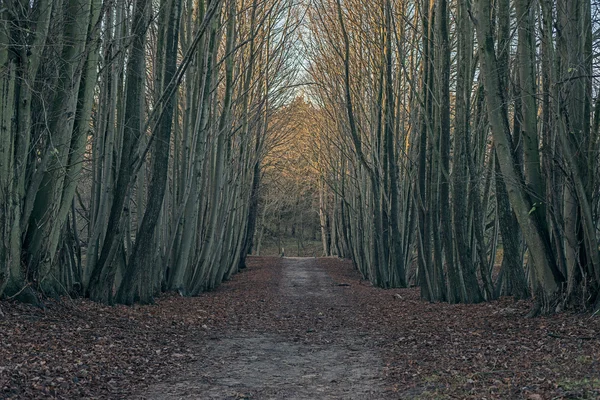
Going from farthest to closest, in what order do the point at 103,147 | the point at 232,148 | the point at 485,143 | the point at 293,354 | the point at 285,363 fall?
the point at 232,148 → the point at 485,143 → the point at 103,147 → the point at 293,354 → the point at 285,363

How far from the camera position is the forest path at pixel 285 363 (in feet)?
18.9

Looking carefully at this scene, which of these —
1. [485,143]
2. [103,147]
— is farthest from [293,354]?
[485,143]

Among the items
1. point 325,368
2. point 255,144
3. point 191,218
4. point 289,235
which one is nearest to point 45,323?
point 325,368

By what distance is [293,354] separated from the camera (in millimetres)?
7656

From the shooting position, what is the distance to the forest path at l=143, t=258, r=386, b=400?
5754 millimetres

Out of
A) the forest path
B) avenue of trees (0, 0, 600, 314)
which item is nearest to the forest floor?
the forest path

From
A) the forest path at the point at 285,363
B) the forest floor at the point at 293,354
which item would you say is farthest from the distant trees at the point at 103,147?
the forest path at the point at 285,363

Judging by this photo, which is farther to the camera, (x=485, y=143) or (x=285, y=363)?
(x=485, y=143)

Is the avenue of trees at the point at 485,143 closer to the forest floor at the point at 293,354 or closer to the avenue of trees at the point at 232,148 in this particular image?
the avenue of trees at the point at 232,148

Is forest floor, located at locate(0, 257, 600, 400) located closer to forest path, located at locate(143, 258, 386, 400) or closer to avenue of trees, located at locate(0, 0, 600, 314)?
forest path, located at locate(143, 258, 386, 400)

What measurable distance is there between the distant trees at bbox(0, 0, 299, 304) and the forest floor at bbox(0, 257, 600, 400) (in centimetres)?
93

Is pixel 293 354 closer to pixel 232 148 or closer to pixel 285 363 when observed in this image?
pixel 285 363

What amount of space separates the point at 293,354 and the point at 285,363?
55cm

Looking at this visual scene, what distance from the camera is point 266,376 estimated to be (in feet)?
21.1
